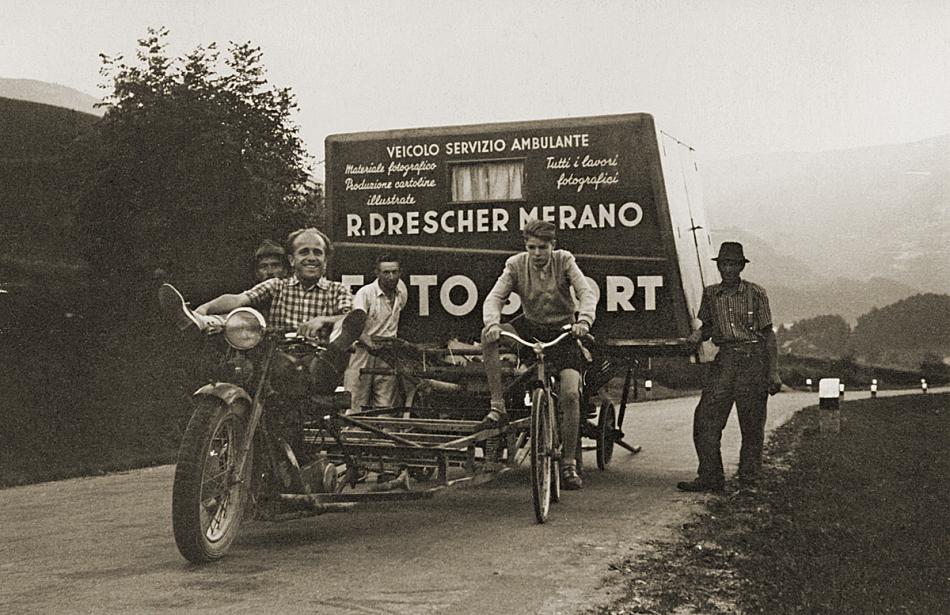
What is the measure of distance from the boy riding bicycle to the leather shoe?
1.16 m

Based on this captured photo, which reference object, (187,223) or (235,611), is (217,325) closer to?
(235,611)

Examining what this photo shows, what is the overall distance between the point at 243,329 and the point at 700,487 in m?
4.82

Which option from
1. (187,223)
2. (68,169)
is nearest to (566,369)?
Answer: (187,223)

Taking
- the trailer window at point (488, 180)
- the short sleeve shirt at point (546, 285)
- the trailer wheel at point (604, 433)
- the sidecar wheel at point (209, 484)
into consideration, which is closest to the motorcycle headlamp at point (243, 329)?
the sidecar wheel at point (209, 484)

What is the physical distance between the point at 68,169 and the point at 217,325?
93.0 ft

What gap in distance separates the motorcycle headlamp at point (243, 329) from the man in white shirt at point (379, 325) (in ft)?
13.5

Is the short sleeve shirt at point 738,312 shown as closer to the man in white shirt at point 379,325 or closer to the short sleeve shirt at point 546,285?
the short sleeve shirt at point 546,285

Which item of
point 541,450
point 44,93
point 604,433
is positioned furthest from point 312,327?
point 44,93

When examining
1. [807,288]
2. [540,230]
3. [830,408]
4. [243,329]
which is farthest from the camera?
[807,288]

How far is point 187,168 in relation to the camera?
28953mm

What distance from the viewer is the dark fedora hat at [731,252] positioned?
9.50m

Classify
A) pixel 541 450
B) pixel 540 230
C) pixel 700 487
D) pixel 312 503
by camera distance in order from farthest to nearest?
pixel 700 487 → pixel 540 230 → pixel 541 450 → pixel 312 503

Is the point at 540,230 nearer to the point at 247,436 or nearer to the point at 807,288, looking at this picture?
the point at 247,436

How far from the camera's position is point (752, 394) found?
9492 millimetres
